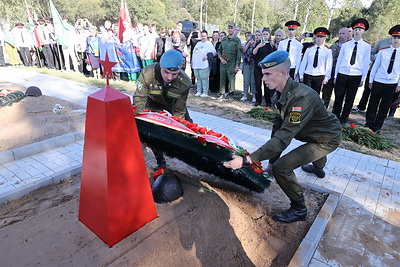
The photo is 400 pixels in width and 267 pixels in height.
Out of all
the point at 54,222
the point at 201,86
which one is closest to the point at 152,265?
the point at 54,222

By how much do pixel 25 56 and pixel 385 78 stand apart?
1714 centimetres

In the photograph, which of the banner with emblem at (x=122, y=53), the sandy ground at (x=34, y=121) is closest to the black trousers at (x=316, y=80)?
the sandy ground at (x=34, y=121)

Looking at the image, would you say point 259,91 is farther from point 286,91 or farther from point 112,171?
point 112,171

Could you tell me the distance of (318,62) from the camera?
654 cm

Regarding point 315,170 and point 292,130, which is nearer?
point 292,130

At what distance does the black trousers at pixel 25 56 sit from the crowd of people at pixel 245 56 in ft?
0.16

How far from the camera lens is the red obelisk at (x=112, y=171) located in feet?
6.91

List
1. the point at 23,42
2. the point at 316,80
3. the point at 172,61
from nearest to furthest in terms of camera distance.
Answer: the point at 172,61 → the point at 316,80 → the point at 23,42

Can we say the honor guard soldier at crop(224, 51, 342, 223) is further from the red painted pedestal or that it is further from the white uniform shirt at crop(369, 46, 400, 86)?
the white uniform shirt at crop(369, 46, 400, 86)

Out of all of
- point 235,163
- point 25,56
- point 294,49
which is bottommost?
point 25,56

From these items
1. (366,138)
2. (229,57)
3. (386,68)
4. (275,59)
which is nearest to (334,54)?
(386,68)

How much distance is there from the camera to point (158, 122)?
2.65 metres

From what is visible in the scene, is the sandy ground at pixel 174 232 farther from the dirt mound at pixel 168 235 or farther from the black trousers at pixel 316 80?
the black trousers at pixel 316 80

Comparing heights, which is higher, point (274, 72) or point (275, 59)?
point (275, 59)
